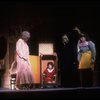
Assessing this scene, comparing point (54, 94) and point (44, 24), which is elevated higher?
point (44, 24)

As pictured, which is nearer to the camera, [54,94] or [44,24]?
[54,94]

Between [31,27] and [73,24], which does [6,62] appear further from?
[73,24]

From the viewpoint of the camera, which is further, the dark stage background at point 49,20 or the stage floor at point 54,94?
the dark stage background at point 49,20

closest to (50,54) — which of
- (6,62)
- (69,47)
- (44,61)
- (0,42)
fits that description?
(44,61)

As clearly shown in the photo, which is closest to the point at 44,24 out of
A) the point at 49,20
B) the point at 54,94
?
the point at 49,20

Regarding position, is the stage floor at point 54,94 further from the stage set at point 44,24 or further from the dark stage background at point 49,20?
the dark stage background at point 49,20

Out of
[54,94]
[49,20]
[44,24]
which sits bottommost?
[54,94]

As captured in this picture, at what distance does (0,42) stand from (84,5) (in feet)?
17.8

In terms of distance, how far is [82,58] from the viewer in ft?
35.1

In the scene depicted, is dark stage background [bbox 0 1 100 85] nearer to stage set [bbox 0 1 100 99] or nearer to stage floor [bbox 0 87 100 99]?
stage set [bbox 0 1 100 99]

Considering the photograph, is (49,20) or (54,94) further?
(49,20)

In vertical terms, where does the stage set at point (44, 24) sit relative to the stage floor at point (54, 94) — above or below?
above

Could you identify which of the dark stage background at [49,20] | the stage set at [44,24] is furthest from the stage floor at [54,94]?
the dark stage background at [49,20]

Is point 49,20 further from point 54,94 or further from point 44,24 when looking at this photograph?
point 54,94
